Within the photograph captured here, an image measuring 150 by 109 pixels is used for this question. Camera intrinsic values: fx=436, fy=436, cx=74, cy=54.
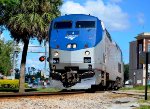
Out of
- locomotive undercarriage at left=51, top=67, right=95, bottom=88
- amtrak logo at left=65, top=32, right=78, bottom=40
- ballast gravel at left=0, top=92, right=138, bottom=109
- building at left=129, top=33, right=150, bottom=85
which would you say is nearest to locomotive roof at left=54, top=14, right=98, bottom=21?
amtrak logo at left=65, top=32, right=78, bottom=40

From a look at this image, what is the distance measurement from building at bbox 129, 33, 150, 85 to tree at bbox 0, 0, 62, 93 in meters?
78.2

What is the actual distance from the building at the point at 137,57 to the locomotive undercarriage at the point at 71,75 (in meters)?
88.7

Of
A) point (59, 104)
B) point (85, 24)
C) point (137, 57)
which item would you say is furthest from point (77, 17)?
point (137, 57)

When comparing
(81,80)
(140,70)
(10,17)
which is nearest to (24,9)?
(10,17)

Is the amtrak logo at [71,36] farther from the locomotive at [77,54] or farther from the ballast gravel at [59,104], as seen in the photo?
the ballast gravel at [59,104]

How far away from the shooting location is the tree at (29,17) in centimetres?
3688

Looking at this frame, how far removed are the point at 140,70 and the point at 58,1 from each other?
86517 millimetres

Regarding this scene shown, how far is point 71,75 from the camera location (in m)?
26.4

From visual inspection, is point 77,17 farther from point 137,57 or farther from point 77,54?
point 137,57

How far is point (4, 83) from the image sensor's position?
192 feet

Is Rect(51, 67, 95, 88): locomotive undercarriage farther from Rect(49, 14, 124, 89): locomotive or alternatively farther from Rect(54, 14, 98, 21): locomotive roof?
Rect(54, 14, 98, 21): locomotive roof

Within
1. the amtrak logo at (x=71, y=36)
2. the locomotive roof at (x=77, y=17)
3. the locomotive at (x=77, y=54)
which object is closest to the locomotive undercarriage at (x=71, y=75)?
the locomotive at (x=77, y=54)

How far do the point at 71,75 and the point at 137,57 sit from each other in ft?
331

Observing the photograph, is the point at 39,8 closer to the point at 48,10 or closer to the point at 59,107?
the point at 48,10
